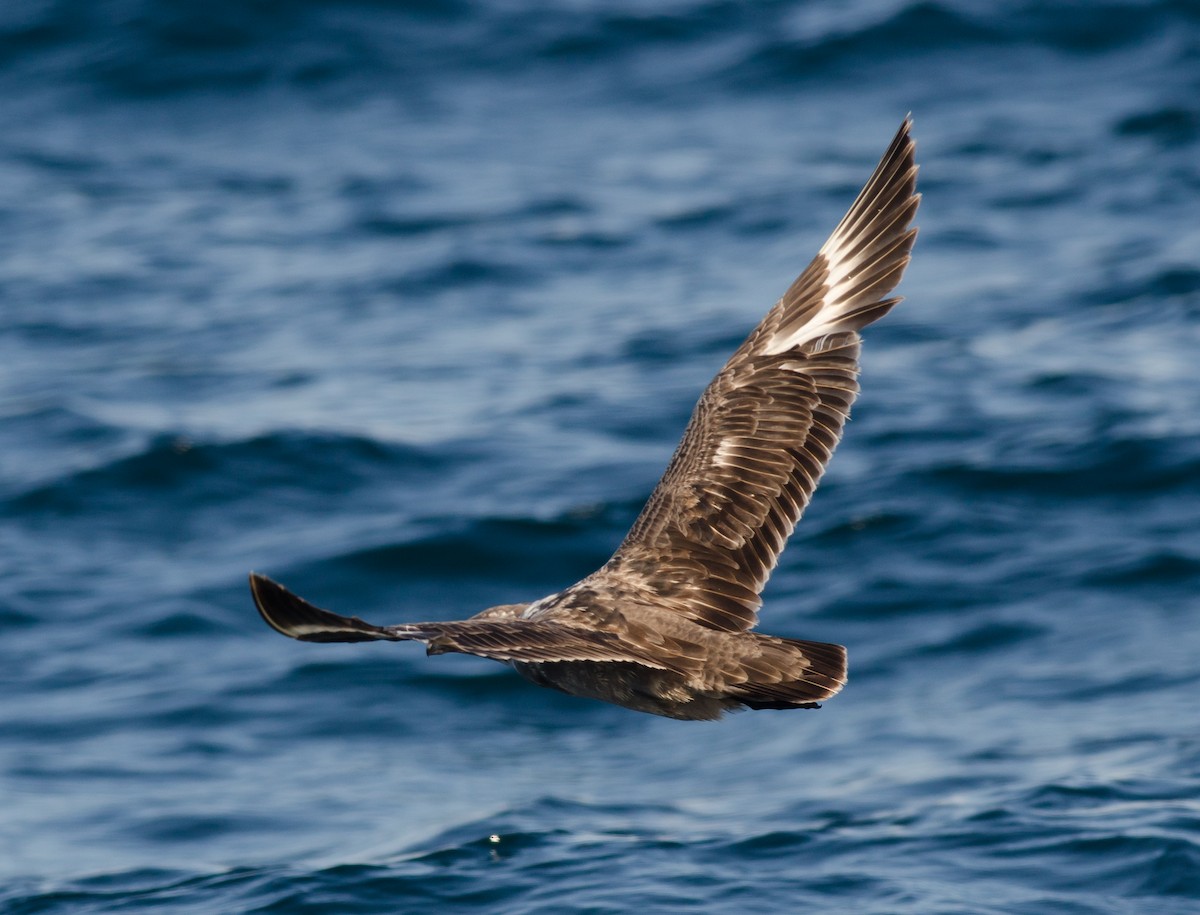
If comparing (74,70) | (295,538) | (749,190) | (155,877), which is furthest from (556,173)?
(155,877)

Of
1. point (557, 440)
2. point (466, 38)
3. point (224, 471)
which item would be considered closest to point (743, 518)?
point (557, 440)

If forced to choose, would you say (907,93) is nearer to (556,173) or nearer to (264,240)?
(556,173)

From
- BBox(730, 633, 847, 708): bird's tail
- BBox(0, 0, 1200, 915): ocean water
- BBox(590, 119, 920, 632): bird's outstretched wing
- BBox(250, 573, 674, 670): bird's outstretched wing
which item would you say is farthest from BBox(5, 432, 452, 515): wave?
BBox(250, 573, 674, 670): bird's outstretched wing

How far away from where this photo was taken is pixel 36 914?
7.95 m

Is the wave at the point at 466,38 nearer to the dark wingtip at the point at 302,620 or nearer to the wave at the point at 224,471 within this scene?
the wave at the point at 224,471

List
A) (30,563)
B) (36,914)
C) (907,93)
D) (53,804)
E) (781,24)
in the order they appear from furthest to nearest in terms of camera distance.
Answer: (781,24)
(907,93)
(30,563)
(53,804)
(36,914)

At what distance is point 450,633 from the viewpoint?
5.24m

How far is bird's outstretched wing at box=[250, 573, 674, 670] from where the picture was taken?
4996mm

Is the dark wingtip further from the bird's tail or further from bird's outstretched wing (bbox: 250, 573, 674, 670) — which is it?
the bird's tail

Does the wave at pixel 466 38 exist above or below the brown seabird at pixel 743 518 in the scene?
above

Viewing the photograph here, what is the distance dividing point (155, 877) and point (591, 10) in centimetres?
1298

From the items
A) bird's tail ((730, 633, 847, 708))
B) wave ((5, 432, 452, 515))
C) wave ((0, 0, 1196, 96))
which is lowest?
bird's tail ((730, 633, 847, 708))

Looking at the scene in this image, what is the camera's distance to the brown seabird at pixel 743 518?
20.8 feet

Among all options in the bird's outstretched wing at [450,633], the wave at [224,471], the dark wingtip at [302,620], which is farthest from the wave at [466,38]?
the dark wingtip at [302,620]
